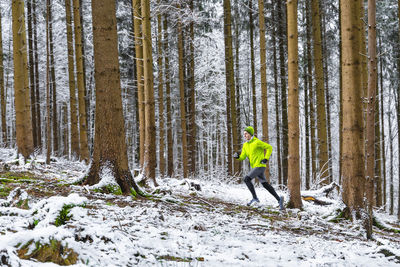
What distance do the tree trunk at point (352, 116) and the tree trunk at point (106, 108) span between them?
4323 mm

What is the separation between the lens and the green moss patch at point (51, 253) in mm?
2023

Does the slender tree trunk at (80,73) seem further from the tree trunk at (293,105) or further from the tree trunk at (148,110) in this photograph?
the tree trunk at (293,105)

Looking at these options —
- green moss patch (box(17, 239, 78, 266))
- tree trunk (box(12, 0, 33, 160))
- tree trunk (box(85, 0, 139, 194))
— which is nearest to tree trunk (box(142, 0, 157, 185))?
tree trunk (box(85, 0, 139, 194))

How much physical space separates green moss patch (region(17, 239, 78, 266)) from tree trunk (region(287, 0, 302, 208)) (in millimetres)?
7134

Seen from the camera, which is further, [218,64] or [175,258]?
Result: [218,64]

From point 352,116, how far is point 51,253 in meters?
6.39

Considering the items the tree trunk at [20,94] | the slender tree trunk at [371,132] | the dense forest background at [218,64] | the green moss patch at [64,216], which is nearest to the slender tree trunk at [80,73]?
the dense forest background at [218,64]

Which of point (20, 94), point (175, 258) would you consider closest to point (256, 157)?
point (175, 258)

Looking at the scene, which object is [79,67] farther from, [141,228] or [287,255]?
[287,255]

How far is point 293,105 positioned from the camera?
8539 mm

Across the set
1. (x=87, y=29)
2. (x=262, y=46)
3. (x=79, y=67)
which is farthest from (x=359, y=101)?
(x=87, y=29)

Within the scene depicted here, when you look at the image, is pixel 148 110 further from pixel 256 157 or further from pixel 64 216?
pixel 64 216

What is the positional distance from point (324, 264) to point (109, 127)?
4.20 m

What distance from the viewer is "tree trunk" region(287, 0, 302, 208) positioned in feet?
27.9
